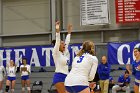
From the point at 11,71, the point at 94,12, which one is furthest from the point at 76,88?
the point at 94,12

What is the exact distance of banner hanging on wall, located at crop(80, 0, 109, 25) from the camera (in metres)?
15.4

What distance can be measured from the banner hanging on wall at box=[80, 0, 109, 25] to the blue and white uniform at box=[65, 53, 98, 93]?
10308mm

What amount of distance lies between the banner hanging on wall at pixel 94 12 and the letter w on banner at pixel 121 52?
4.94ft

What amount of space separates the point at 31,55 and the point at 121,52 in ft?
14.9

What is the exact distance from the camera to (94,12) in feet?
51.3

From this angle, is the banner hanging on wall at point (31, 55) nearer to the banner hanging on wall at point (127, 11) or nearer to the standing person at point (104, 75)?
the banner hanging on wall at point (127, 11)

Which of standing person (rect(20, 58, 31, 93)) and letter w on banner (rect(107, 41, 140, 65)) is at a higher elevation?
letter w on banner (rect(107, 41, 140, 65))

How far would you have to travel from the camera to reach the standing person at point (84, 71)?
519 cm

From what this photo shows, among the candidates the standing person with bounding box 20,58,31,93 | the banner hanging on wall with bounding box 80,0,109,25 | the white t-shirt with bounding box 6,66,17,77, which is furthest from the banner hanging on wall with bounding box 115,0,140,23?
the white t-shirt with bounding box 6,66,17,77

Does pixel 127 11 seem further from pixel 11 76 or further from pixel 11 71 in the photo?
pixel 11 76

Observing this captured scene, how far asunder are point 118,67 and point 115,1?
313 centimetres

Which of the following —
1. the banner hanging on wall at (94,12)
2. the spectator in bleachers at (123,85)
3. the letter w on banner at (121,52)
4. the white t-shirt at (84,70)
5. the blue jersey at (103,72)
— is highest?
the banner hanging on wall at (94,12)

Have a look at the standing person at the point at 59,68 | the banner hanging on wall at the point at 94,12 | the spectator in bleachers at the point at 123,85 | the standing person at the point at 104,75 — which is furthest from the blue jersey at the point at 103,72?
the standing person at the point at 59,68

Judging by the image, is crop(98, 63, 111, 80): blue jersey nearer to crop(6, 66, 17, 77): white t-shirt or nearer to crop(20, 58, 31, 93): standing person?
crop(20, 58, 31, 93): standing person
